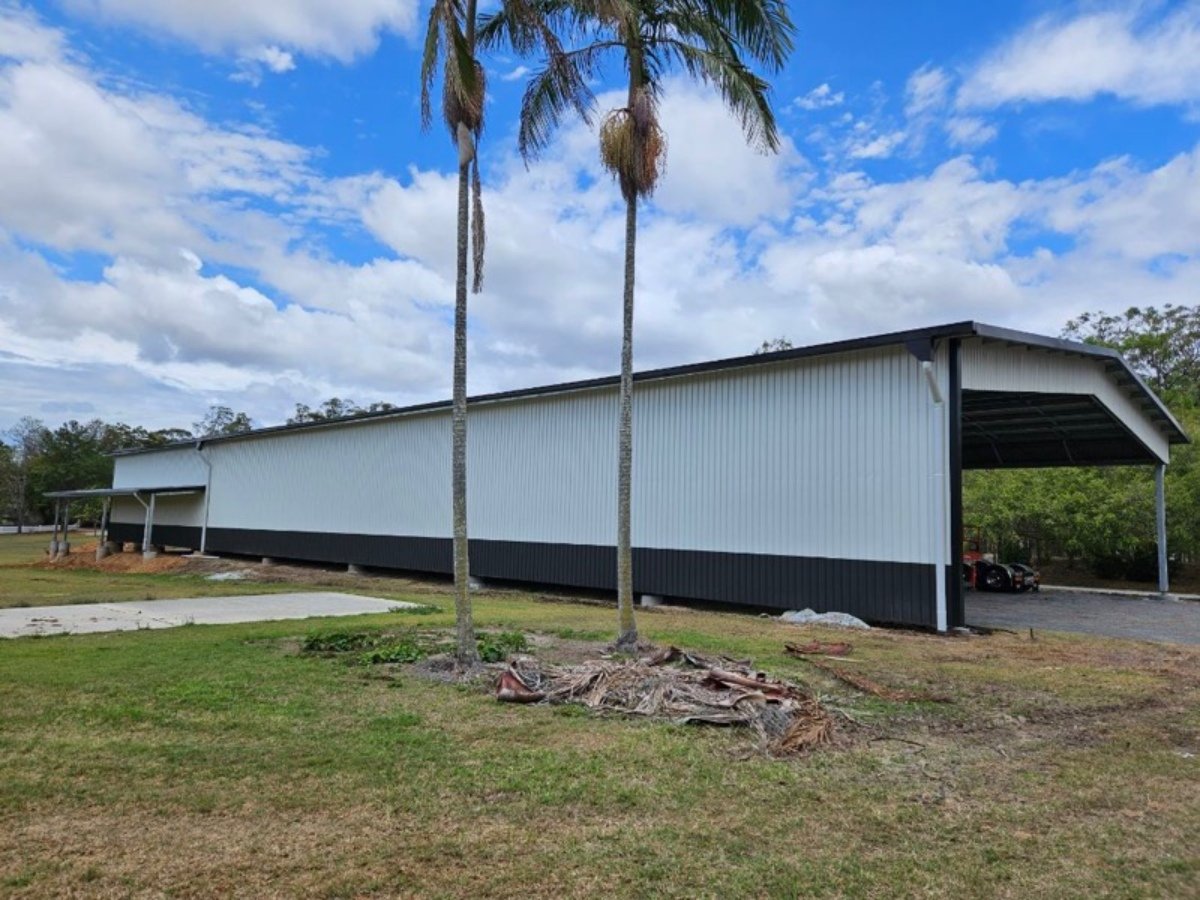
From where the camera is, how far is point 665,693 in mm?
6535

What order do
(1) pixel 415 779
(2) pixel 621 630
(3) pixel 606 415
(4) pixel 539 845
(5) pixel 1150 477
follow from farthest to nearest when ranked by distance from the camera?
1. (5) pixel 1150 477
2. (3) pixel 606 415
3. (2) pixel 621 630
4. (1) pixel 415 779
5. (4) pixel 539 845

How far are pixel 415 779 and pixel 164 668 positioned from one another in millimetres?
4426

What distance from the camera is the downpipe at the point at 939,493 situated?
39.3 ft

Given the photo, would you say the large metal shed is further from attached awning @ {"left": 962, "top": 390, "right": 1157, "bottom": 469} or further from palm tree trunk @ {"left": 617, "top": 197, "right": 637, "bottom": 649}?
palm tree trunk @ {"left": 617, "top": 197, "right": 637, "bottom": 649}

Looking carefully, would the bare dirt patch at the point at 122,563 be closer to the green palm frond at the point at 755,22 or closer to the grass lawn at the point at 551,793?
the grass lawn at the point at 551,793

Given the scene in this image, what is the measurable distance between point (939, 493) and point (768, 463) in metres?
3.21

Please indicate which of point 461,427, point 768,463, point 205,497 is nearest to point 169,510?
point 205,497

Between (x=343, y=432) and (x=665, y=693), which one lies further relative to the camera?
(x=343, y=432)

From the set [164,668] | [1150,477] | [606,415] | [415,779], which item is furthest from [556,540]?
[1150,477]

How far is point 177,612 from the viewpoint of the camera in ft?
43.4

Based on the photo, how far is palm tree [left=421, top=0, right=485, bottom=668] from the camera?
7.99 metres

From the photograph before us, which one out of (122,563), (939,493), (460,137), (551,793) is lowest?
(122,563)

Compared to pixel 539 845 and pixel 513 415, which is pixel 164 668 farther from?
pixel 513 415

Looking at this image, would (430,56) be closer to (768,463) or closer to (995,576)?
(768,463)
